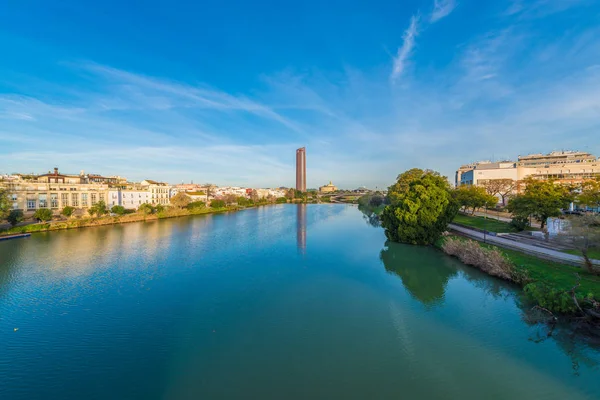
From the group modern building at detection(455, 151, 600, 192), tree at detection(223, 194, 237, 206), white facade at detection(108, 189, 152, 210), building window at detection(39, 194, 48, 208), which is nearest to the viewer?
building window at detection(39, 194, 48, 208)

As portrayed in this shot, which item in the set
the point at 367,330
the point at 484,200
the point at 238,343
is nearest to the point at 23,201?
the point at 238,343

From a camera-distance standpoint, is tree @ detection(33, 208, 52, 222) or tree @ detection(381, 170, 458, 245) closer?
tree @ detection(381, 170, 458, 245)

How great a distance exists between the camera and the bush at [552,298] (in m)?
8.65

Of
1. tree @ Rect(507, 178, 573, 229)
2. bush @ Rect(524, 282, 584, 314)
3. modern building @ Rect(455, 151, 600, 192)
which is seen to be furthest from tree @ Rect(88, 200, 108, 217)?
modern building @ Rect(455, 151, 600, 192)

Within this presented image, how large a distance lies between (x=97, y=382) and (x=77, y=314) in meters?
4.79

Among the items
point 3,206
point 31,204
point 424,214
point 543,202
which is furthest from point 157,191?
point 543,202

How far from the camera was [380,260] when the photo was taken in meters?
17.8

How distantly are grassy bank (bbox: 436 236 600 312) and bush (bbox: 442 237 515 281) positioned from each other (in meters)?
0.31

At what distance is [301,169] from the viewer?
142 m

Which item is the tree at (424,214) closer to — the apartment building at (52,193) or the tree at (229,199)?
the apartment building at (52,193)

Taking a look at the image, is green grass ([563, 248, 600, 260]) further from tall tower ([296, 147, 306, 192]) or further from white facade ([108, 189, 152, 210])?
tall tower ([296, 147, 306, 192])

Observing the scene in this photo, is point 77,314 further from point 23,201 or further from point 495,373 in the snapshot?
point 23,201

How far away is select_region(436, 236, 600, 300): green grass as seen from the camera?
945 centimetres

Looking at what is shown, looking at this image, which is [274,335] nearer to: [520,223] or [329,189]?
[520,223]
